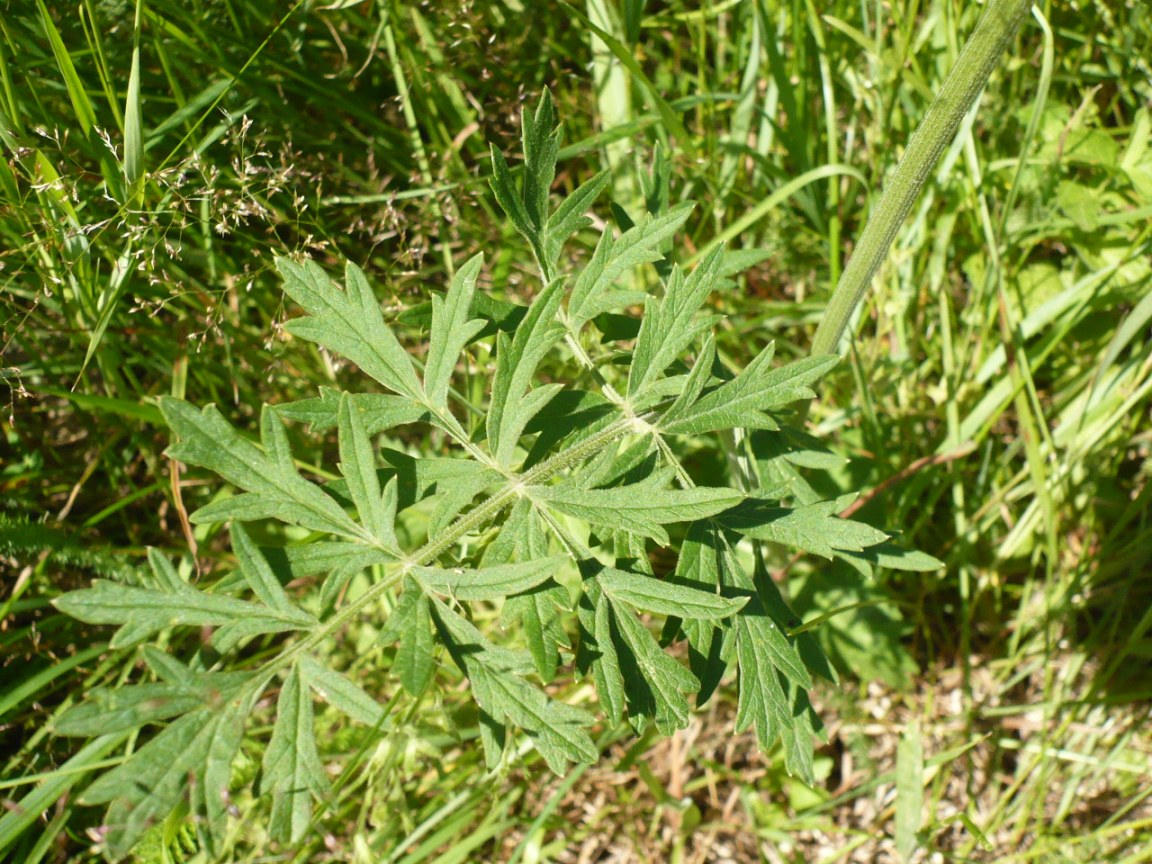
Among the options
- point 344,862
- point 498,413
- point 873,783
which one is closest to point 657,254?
point 498,413

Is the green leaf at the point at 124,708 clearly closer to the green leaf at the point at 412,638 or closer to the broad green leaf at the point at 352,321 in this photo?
the green leaf at the point at 412,638

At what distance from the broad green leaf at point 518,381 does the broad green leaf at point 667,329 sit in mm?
165

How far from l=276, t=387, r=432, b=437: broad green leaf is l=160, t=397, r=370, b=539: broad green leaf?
0.48 ft

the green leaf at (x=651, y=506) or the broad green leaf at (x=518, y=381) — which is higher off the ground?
the broad green leaf at (x=518, y=381)

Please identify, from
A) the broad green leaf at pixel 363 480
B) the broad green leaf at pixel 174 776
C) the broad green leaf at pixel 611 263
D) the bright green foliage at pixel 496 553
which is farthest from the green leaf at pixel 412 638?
the broad green leaf at pixel 611 263

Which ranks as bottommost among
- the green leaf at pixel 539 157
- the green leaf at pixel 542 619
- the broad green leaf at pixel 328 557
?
the green leaf at pixel 542 619

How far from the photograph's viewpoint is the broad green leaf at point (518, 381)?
161cm

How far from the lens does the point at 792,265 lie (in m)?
3.14

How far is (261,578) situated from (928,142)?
51.4 inches

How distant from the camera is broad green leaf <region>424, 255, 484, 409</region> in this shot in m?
1.68

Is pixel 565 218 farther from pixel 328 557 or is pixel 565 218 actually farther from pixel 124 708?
pixel 124 708

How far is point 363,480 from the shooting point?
156cm

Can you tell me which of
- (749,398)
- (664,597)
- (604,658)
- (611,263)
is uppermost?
(611,263)

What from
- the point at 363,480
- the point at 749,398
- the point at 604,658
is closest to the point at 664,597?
the point at 604,658
